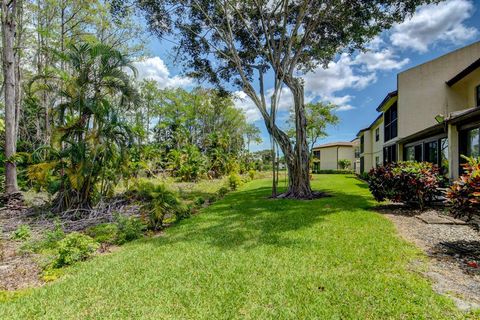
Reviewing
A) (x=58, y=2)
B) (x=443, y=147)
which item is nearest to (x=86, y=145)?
(x=58, y=2)

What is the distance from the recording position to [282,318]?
2.56m

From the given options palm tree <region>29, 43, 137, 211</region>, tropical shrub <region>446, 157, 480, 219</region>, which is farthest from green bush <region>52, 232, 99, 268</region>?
tropical shrub <region>446, 157, 480, 219</region>

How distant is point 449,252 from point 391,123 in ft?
49.9

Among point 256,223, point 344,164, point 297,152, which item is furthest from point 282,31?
point 344,164

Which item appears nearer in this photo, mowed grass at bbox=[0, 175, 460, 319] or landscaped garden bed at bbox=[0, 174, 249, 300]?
mowed grass at bbox=[0, 175, 460, 319]

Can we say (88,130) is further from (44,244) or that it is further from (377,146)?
(377,146)

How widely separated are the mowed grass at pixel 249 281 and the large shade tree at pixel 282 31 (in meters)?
6.31

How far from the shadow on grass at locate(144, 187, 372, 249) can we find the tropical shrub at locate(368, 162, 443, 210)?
1.06 m

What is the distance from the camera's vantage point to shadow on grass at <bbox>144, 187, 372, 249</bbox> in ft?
16.6

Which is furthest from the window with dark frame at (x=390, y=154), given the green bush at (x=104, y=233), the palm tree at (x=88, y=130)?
the green bush at (x=104, y=233)

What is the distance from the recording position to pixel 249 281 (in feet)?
10.9

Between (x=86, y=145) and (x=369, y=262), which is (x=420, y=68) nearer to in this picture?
(x=369, y=262)

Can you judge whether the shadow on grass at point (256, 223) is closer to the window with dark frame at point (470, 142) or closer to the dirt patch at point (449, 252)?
the dirt patch at point (449, 252)

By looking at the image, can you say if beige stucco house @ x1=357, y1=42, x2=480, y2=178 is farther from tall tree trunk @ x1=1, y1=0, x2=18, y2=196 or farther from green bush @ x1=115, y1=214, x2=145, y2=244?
tall tree trunk @ x1=1, y1=0, x2=18, y2=196
